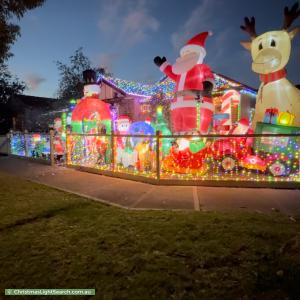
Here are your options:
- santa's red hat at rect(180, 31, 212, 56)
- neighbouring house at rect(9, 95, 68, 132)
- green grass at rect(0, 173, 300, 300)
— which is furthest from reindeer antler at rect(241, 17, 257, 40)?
neighbouring house at rect(9, 95, 68, 132)

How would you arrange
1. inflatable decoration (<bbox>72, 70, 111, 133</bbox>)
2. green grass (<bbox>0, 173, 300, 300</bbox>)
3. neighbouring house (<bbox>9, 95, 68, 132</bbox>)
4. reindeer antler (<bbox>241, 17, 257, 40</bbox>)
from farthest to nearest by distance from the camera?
1. neighbouring house (<bbox>9, 95, 68, 132</bbox>)
2. inflatable decoration (<bbox>72, 70, 111, 133</bbox>)
3. reindeer antler (<bbox>241, 17, 257, 40</bbox>)
4. green grass (<bbox>0, 173, 300, 300</bbox>)

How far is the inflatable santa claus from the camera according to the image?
31.3ft

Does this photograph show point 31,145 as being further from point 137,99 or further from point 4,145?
point 137,99

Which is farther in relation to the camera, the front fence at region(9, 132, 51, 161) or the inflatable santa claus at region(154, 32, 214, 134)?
the front fence at region(9, 132, 51, 161)

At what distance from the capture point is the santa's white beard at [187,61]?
9578mm

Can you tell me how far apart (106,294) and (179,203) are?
3.62m

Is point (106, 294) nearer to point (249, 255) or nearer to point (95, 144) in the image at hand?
point (249, 255)

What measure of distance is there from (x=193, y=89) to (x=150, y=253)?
6.57m

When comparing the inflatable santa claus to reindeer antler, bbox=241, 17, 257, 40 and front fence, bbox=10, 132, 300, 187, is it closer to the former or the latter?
front fence, bbox=10, 132, 300, 187

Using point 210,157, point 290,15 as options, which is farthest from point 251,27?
point 210,157

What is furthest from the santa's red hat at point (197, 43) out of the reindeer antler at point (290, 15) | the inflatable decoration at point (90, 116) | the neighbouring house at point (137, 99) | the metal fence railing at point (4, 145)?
the metal fence railing at point (4, 145)

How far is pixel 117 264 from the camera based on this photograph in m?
3.68

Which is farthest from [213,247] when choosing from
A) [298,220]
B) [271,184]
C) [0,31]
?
[0,31]

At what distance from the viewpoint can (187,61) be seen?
31.6ft
